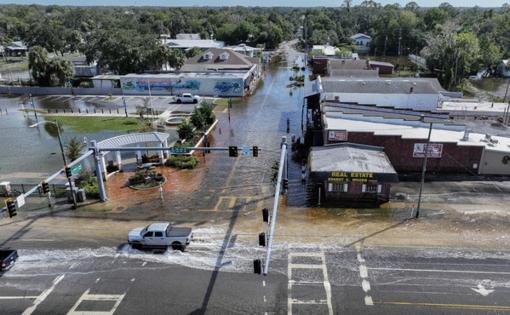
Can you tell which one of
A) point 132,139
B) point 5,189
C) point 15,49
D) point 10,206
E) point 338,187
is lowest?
point 5,189

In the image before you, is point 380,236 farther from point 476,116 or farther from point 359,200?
point 476,116

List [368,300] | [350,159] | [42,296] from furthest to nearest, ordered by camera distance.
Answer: [350,159] < [42,296] < [368,300]

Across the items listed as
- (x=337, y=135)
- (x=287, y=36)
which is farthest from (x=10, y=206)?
(x=287, y=36)

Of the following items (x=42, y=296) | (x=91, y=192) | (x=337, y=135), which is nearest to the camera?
(x=42, y=296)

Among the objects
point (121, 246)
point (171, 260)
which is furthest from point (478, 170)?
point (121, 246)

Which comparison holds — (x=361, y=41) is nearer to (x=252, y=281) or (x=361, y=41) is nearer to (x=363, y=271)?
(x=363, y=271)

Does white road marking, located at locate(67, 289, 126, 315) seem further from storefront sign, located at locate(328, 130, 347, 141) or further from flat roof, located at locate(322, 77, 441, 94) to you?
flat roof, located at locate(322, 77, 441, 94)

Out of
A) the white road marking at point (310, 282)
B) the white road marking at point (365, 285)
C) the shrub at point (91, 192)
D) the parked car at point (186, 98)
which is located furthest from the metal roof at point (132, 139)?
the parked car at point (186, 98)
